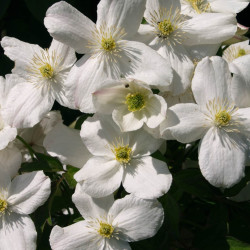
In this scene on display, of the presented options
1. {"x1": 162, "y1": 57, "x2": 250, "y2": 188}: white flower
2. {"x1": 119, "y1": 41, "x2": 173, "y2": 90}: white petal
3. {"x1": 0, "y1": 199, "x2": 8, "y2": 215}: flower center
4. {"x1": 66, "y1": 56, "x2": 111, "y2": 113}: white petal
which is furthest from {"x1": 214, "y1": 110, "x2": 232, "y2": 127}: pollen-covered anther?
{"x1": 0, "y1": 199, "x2": 8, "y2": 215}: flower center

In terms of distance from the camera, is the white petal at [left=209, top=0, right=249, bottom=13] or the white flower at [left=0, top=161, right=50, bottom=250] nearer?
the white flower at [left=0, top=161, right=50, bottom=250]

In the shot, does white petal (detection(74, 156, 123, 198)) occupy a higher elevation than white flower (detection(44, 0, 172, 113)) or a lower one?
lower

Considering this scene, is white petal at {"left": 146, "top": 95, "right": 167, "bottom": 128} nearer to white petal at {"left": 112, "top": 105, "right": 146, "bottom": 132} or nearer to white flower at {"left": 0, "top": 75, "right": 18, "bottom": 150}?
white petal at {"left": 112, "top": 105, "right": 146, "bottom": 132}

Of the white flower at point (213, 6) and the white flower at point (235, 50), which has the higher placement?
the white flower at point (213, 6)

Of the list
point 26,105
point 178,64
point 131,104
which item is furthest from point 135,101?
point 26,105

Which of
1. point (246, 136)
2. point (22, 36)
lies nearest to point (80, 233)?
point (246, 136)

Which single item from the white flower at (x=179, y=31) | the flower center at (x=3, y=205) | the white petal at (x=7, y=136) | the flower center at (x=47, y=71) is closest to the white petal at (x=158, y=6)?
the white flower at (x=179, y=31)

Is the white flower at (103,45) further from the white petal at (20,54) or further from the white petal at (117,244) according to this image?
the white petal at (117,244)

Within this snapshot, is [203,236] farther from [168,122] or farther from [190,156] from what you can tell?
[168,122]
